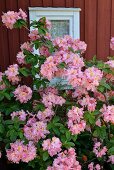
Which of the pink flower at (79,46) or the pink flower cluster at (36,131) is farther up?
the pink flower at (79,46)

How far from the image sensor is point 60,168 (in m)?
2.08

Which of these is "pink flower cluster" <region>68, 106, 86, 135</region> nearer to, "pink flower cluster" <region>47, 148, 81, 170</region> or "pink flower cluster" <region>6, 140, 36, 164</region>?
"pink flower cluster" <region>47, 148, 81, 170</region>

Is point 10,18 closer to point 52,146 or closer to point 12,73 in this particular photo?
point 12,73

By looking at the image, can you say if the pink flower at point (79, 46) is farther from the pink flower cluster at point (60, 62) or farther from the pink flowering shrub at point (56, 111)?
the pink flower cluster at point (60, 62)

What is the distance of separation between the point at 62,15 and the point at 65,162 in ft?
5.34

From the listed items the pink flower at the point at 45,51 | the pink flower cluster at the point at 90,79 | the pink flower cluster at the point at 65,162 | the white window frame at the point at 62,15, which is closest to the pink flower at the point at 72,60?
the pink flower cluster at the point at 90,79

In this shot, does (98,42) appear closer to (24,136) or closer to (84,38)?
(84,38)

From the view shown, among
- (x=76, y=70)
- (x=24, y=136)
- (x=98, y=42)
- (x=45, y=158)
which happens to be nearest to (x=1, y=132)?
(x=24, y=136)

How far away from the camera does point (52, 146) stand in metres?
2.07

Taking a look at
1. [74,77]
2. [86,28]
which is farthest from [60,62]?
[86,28]

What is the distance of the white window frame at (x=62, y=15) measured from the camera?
2.98 m

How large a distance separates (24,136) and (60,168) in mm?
359

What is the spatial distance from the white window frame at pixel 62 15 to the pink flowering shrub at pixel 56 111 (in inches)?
17.0

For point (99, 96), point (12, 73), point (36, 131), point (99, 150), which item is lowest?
point (99, 150)
